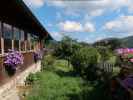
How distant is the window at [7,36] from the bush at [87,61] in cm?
742

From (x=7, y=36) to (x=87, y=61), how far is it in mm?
9813

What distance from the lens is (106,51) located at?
28500 millimetres

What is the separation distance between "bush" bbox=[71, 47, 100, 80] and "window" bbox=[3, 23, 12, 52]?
742 cm

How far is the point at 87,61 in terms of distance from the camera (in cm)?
2195

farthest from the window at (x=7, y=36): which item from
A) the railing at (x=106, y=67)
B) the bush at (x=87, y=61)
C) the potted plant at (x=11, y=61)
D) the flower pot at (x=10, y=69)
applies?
the bush at (x=87, y=61)

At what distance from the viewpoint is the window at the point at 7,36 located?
12202 mm

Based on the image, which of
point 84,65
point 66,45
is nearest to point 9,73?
point 84,65

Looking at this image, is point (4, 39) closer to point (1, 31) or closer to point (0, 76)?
point (1, 31)

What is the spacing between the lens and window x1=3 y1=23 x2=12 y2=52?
12202mm

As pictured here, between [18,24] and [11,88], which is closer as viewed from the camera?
[11,88]

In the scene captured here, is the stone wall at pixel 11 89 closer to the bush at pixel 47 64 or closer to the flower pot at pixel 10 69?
the flower pot at pixel 10 69

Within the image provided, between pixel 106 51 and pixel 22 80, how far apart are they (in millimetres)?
13993

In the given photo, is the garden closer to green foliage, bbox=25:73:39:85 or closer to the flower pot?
green foliage, bbox=25:73:39:85

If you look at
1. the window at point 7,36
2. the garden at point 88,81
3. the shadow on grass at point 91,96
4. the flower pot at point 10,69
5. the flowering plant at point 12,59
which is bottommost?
the shadow on grass at point 91,96
